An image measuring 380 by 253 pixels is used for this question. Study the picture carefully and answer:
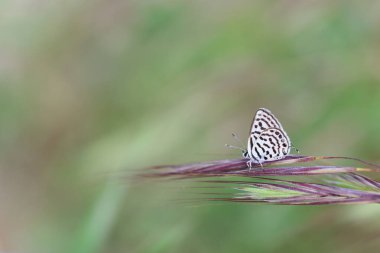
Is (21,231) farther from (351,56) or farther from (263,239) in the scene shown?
(351,56)

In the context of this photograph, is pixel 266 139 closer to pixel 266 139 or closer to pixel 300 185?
pixel 266 139

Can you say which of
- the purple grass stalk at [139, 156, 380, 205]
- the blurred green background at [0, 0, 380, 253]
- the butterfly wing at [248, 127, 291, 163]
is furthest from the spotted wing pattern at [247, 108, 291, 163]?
the blurred green background at [0, 0, 380, 253]

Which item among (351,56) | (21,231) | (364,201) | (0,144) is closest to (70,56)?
(0,144)

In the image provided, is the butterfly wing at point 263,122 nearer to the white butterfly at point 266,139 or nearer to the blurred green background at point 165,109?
the white butterfly at point 266,139

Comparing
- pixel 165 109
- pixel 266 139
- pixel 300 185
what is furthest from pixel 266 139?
pixel 165 109

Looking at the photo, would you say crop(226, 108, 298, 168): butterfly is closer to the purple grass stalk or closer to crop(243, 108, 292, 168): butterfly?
crop(243, 108, 292, 168): butterfly

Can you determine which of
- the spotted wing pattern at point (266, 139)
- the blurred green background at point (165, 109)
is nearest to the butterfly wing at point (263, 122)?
the spotted wing pattern at point (266, 139)
